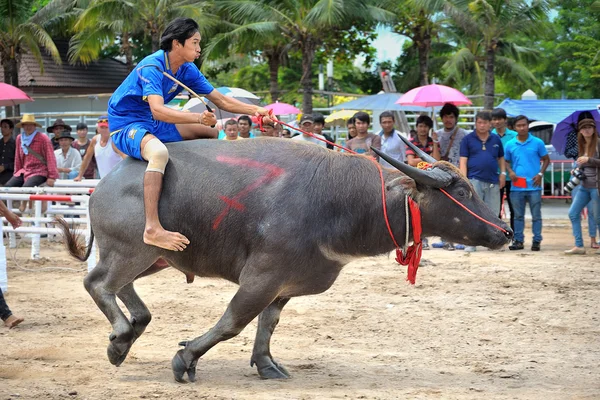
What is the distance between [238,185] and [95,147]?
7.71 metres

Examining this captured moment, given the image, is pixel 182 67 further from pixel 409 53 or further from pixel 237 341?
pixel 409 53

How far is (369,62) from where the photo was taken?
35.4 meters

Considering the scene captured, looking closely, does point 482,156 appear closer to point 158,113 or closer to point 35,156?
point 35,156

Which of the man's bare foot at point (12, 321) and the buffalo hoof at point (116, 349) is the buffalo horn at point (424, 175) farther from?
the man's bare foot at point (12, 321)

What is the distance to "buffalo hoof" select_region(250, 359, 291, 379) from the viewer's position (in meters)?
5.70

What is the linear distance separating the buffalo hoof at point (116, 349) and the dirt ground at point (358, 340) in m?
0.14

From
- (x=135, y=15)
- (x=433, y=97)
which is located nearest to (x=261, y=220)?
(x=433, y=97)

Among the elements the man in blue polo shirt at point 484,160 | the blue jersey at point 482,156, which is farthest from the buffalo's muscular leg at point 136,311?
the blue jersey at point 482,156

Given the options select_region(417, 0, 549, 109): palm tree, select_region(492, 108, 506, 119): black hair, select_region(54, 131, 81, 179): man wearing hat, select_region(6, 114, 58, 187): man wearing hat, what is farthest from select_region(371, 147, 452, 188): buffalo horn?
select_region(417, 0, 549, 109): palm tree

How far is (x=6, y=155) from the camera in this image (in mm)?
14508

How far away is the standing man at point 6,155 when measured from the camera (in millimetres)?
14484

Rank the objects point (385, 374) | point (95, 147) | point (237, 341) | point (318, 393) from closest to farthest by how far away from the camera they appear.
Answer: point (318, 393)
point (385, 374)
point (237, 341)
point (95, 147)

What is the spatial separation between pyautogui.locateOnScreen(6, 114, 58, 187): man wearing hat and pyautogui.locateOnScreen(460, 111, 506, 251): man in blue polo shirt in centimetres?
647

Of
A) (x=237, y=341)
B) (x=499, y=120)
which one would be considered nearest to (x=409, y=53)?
(x=499, y=120)
